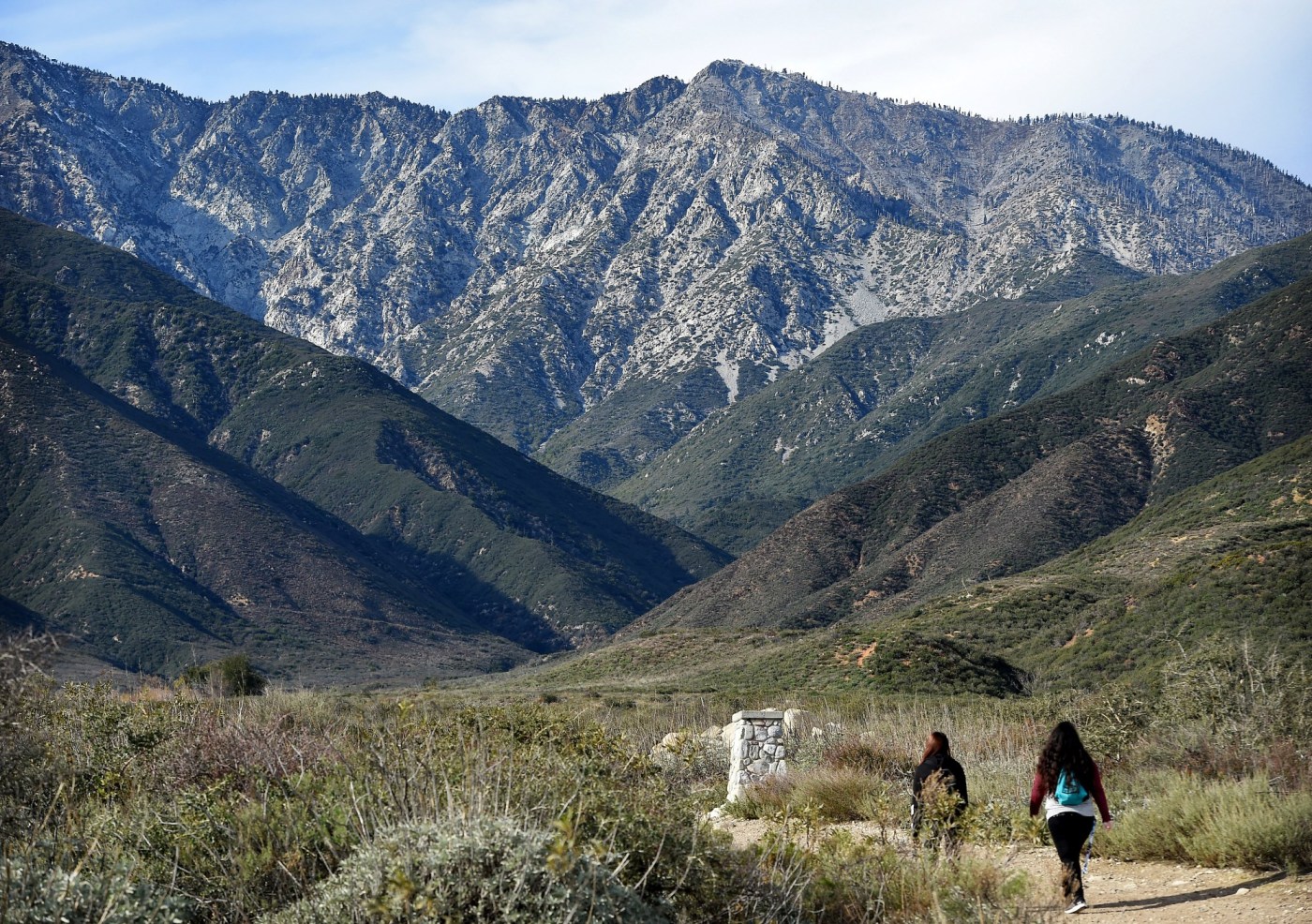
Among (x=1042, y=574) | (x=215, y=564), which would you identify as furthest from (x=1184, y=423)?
(x=215, y=564)

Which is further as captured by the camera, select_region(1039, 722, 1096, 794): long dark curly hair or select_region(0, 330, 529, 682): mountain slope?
select_region(0, 330, 529, 682): mountain slope

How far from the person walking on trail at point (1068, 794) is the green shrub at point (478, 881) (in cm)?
484

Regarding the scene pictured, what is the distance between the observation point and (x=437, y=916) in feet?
21.2

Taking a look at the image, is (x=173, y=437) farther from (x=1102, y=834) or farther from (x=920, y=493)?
(x=1102, y=834)

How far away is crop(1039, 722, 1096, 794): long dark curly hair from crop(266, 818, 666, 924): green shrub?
4.97m

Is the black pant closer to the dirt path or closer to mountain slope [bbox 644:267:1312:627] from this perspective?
the dirt path

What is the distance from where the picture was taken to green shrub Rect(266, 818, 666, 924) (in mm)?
6379

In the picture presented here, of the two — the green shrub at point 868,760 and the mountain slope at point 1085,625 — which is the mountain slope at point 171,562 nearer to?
the mountain slope at point 1085,625

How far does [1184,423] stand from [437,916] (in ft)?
330

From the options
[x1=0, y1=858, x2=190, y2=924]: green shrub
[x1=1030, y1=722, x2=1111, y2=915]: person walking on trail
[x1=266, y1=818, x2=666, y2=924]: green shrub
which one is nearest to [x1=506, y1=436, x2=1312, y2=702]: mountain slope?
[x1=1030, y1=722, x2=1111, y2=915]: person walking on trail

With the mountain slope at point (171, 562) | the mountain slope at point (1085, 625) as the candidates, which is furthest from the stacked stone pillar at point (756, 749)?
the mountain slope at point (171, 562)

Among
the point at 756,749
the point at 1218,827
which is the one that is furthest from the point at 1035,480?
the point at 1218,827

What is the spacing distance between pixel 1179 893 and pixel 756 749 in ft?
29.9

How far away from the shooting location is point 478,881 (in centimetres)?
652
